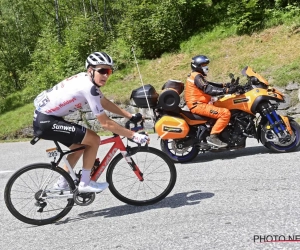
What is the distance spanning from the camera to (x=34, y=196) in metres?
4.56

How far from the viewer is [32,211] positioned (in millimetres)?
4570

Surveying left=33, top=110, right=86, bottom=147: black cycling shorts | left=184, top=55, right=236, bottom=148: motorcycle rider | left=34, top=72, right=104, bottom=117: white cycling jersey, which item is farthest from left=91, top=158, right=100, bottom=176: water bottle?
left=184, top=55, right=236, bottom=148: motorcycle rider

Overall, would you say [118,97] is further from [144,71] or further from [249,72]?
[249,72]

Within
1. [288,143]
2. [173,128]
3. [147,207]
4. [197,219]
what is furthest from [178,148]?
[197,219]

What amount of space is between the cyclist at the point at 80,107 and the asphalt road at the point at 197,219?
515 millimetres

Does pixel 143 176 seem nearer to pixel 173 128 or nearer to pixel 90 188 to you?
pixel 90 188

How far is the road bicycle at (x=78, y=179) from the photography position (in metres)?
4.46

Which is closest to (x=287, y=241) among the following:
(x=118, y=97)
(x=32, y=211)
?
(x=32, y=211)

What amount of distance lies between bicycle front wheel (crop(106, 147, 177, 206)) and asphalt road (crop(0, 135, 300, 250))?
0.14 metres

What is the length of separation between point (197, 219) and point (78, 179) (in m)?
1.43

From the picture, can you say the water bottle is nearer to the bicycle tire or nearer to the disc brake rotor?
the bicycle tire

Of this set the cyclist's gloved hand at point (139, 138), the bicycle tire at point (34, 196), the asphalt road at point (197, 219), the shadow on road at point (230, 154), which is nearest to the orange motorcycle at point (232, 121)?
the shadow on road at point (230, 154)

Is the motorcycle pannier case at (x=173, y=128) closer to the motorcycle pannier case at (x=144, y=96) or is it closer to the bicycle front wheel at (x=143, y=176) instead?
the motorcycle pannier case at (x=144, y=96)

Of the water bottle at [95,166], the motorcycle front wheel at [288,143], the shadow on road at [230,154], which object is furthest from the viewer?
the shadow on road at [230,154]
